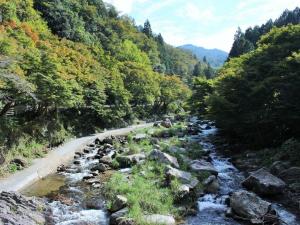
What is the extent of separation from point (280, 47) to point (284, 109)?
640 centimetres

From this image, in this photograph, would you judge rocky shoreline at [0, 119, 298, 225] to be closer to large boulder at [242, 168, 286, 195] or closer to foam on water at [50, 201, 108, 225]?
large boulder at [242, 168, 286, 195]

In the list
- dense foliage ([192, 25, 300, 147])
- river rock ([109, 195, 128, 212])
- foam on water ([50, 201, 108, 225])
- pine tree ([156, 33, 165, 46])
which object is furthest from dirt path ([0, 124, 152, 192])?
pine tree ([156, 33, 165, 46])

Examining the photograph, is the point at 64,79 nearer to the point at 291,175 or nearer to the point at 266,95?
the point at 266,95

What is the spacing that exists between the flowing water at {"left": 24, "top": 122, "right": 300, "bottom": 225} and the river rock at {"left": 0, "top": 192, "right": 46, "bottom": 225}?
70 centimetres

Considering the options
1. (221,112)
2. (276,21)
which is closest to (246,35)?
(276,21)

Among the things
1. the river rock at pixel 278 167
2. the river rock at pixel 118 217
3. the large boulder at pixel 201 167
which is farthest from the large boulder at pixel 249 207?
the large boulder at pixel 201 167

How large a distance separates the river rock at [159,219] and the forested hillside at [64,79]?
12077 mm

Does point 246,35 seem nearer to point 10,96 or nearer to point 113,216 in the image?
point 10,96

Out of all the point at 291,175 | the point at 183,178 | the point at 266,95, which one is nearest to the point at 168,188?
the point at 183,178

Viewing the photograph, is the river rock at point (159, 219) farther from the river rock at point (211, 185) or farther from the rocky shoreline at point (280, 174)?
the rocky shoreline at point (280, 174)

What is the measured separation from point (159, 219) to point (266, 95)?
17.2m

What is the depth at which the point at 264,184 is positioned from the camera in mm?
21250

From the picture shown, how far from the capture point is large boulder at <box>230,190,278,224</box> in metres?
17.7

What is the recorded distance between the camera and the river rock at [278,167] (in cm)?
2453
